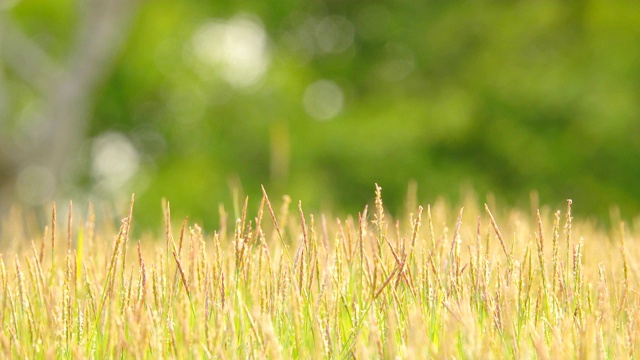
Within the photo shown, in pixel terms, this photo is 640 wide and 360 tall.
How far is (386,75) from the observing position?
751 inches

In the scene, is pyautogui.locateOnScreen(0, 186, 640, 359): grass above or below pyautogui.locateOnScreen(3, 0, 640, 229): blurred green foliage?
below

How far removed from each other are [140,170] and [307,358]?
15.1 m

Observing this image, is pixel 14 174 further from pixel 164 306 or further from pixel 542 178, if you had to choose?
pixel 164 306

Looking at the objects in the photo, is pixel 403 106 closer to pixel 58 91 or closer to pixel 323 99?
pixel 323 99

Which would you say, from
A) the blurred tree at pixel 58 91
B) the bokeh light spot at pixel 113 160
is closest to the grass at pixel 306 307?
the blurred tree at pixel 58 91

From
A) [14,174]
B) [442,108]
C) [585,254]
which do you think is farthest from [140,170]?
[585,254]

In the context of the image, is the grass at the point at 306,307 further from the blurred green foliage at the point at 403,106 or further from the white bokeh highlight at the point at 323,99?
the white bokeh highlight at the point at 323,99

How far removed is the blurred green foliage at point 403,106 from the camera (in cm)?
1591

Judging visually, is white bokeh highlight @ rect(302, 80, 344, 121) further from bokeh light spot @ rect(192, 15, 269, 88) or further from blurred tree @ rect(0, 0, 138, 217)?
blurred tree @ rect(0, 0, 138, 217)

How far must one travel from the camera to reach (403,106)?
16875 mm

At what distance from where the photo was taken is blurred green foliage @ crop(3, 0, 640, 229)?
52.2 ft

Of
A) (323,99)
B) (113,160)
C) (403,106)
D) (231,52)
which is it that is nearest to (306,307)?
(403,106)

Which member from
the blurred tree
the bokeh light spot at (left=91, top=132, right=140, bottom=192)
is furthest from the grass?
the bokeh light spot at (left=91, top=132, right=140, bottom=192)

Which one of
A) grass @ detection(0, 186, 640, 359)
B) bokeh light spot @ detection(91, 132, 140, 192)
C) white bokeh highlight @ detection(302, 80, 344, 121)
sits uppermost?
white bokeh highlight @ detection(302, 80, 344, 121)
